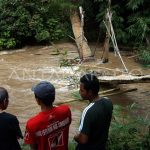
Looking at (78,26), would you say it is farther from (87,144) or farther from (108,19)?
(87,144)

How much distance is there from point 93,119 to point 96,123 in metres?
0.06

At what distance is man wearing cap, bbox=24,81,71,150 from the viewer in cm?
364

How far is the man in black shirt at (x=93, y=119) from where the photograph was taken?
12.2 feet

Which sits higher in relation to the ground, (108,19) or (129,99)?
(108,19)

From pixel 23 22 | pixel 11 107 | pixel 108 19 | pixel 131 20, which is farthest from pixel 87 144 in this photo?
pixel 23 22

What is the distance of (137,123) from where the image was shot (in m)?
5.74

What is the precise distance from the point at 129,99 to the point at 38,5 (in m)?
8.02

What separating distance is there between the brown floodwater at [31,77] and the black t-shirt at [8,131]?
3.51m

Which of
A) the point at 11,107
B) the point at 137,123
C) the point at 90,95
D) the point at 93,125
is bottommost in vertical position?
the point at 11,107

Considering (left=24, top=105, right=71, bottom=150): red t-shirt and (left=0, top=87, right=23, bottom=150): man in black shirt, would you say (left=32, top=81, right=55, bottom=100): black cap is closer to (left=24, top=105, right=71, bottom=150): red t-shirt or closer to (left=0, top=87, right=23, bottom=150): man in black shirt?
(left=24, top=105, right=71, bottom=150): red t-shirt

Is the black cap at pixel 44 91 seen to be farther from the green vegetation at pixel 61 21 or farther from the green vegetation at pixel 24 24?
the green vegetation at pixel 24 24

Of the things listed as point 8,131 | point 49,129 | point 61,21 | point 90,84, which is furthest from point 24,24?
point 49,129

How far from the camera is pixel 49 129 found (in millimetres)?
3725

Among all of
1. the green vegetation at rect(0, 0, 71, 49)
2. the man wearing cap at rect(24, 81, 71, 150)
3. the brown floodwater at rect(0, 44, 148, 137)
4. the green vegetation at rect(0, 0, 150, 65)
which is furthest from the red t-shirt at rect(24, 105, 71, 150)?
the green vegetation at rect(0, 0, 71, 49)
